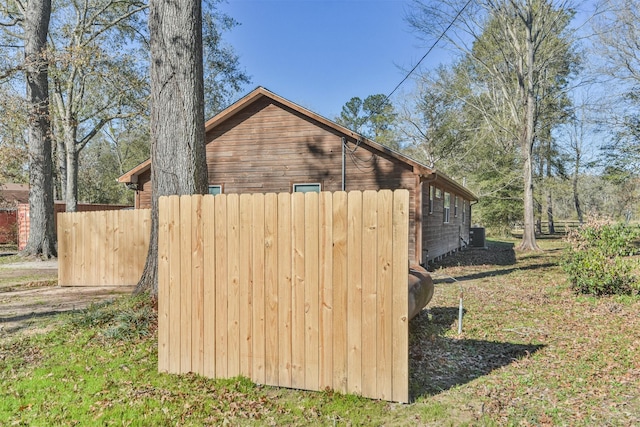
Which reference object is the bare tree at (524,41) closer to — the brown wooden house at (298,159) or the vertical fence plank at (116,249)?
the brown wooden house at (298,159)

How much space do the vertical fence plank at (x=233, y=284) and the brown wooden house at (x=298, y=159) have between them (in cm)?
838

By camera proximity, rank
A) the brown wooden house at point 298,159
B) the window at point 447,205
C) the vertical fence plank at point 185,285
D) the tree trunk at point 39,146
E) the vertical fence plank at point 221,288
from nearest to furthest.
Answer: the vertical fence plank at point 221,288
the vertical fence plank at point 185,285
the brown wooden house at point 298,159
the tree trunk at point 39,146
the window at point 447,205

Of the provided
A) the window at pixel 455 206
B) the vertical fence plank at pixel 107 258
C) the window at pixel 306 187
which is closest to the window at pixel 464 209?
the window at pixel 455 206

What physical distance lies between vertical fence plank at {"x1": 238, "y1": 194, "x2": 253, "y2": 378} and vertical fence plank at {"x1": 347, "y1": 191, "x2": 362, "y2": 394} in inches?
36.6

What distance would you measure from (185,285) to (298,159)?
896cm

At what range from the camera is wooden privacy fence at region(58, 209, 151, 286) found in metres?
8.24

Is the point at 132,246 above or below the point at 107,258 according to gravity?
above

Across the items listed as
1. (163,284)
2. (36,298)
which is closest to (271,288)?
(163,284)

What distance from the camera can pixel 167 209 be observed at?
3.83 metres

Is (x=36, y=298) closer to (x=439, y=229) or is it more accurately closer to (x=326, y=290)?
(x=326, y=290)

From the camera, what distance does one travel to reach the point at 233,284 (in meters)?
3.63

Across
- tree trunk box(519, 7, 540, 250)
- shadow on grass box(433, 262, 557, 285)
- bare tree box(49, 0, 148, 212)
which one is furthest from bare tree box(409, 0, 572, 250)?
bare tree box(49, 0, 148, 212)

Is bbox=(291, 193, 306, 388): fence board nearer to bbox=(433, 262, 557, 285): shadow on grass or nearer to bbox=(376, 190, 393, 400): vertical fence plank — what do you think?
bbox=(376, 190, 393, 400): vertical fence plank

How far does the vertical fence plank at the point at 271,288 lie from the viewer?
350 centimetres
